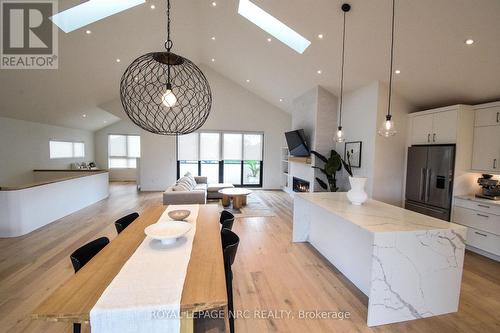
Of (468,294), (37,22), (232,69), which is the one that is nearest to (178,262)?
(468,294)

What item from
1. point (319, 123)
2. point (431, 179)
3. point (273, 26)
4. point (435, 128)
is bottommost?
point (431, 179)

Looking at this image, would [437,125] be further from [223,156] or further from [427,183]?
[223,156]

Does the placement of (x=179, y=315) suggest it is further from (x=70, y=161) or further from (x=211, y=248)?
(x=70, y=161)

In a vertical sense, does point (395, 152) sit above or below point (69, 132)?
below

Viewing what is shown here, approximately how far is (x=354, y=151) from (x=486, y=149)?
6.88ft

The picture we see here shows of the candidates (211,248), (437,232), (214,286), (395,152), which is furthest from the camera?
(395,152)

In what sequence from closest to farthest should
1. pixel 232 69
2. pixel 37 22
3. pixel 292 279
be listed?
1. pixel 292 279
2. pixel 37 22
3. pixel 232 69

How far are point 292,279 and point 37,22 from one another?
541 cm

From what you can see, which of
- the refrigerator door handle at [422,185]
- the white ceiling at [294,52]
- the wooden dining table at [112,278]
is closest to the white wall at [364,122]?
the white ceiling at [294,52]

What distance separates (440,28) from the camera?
2811mm

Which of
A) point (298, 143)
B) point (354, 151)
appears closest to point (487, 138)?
point (354, 151)

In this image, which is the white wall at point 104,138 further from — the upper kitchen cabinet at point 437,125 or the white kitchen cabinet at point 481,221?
the white kitchen cabinet at point 481,221

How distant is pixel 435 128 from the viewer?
4004mm

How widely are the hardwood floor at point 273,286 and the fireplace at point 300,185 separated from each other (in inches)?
99.7
